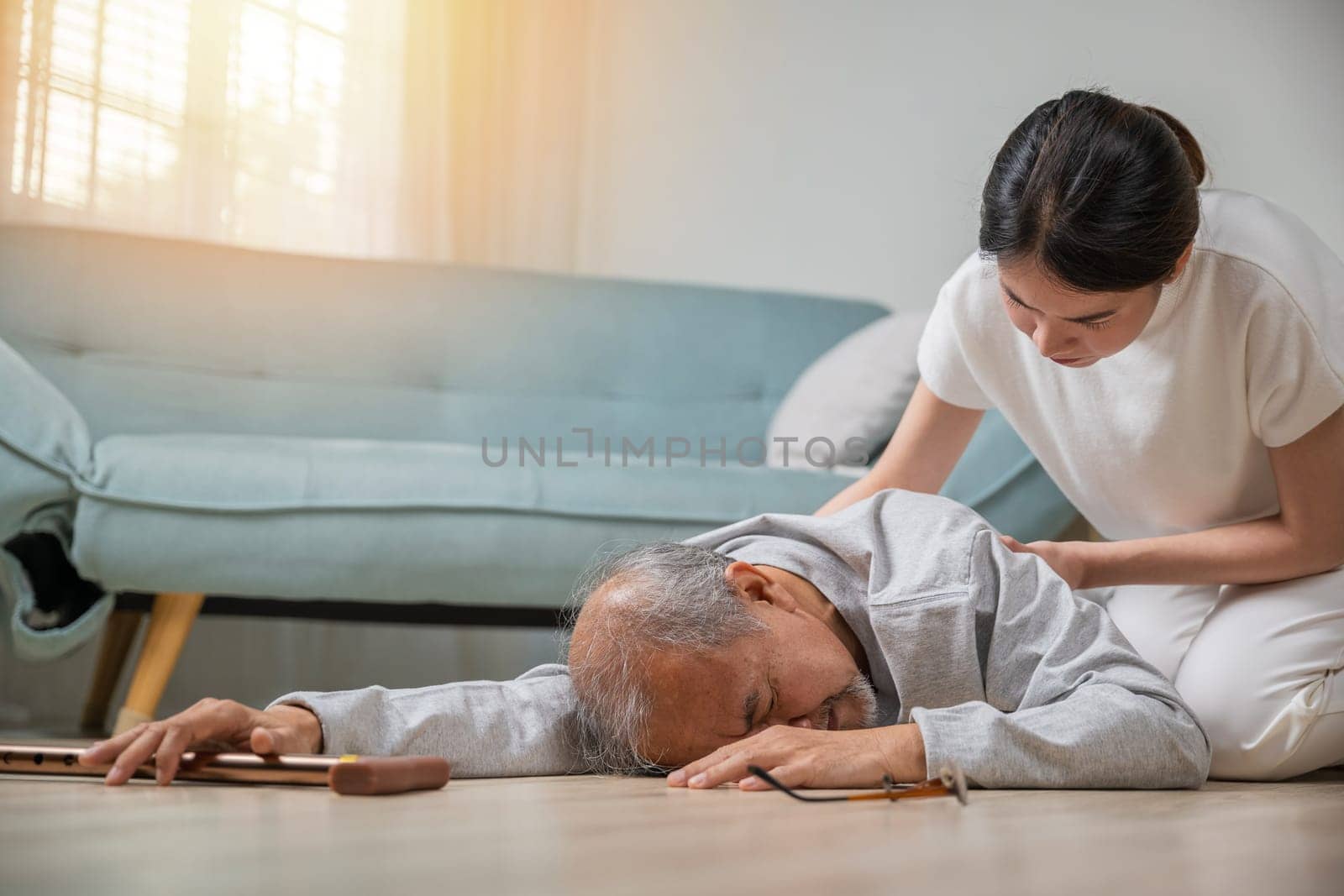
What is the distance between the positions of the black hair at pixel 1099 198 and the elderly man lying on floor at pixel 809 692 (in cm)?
28

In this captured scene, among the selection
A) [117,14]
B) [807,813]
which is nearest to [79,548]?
[807,813]

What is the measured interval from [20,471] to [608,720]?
1103 millimetres

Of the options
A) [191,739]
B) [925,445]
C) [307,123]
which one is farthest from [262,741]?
[307,123]

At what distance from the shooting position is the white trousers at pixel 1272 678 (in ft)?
4.26

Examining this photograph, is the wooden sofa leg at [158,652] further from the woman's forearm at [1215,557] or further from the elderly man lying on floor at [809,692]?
the woman's forearm at [1215,557]

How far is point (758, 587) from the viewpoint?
1165 mm

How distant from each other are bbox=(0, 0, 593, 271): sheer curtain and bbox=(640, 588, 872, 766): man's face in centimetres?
243

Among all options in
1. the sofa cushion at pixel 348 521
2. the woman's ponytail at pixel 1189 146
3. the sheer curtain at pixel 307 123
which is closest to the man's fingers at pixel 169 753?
the sofa cushion at pixel 348 521

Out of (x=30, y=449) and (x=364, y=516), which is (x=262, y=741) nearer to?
(x=364, y=516)

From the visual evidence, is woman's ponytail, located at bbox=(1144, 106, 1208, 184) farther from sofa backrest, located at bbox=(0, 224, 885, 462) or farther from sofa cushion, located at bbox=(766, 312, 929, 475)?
sofa backrest, located at bbox=(0, 224, 885, 462)

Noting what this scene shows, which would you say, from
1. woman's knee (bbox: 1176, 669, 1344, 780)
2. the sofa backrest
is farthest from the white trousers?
the sofa backrest

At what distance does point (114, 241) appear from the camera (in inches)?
101

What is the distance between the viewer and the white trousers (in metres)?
1.30

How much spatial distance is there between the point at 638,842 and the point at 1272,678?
2.93ft
